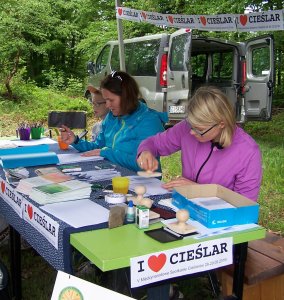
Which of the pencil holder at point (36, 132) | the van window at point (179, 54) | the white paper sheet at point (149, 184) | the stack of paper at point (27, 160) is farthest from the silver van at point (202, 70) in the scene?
the white paper sheet at point (149, 184)

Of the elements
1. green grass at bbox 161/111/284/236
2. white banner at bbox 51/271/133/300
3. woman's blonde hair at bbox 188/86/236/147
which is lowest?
green grass at bbox 161/111/284/236

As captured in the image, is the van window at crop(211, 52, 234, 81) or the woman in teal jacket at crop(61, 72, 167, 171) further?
the van window at crop(211, 52, 234, 81)

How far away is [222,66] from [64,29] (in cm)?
775

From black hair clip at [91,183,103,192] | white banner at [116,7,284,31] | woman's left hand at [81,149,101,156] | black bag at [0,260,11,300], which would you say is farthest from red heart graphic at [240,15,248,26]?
black bag at [0,260,11,300]

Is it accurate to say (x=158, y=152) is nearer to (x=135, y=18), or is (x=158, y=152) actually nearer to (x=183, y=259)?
(x=183, y=259)

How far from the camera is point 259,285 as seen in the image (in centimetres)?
215

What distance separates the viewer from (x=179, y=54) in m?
6.77

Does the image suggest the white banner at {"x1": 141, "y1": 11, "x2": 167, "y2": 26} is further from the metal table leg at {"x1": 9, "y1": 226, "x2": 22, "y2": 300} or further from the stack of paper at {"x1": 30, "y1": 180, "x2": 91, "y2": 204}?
the stack of paper at {"x1": 30, "y1": 180, "x2": 91, "y2": 204}

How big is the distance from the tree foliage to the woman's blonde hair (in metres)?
7.09

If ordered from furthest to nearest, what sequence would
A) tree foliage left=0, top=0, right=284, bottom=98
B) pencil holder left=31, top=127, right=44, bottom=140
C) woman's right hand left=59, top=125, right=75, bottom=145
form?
tree foliage left=0, top=0, right=284, bottom=98, pencil holder left=31, top=127, right=44, bottom=140, woman's right hand left=59, top=125, right=75, bottom=145

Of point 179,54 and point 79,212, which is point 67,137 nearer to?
point 79,212

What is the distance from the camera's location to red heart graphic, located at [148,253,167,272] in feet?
4.55

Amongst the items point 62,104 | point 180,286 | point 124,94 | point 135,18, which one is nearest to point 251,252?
point 180,286

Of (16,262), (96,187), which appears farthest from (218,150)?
(16,262)
